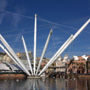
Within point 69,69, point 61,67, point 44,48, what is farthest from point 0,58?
point 44,48

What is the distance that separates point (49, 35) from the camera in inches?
2201

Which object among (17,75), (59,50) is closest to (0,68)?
(17,75)

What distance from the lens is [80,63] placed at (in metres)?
88.1

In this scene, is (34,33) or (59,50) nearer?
(59,50)

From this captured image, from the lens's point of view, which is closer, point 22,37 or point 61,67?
point 22,37

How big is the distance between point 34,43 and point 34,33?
3.33 meters

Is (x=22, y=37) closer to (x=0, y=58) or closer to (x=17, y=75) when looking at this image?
(x=17, y=75)

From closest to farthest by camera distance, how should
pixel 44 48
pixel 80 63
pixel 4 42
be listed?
pixel 4 42 < pixel 44 48 < pixel 80 63

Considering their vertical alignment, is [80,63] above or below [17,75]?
above

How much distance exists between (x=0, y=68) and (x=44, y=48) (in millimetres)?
25319

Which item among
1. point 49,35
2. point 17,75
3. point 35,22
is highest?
point 35,22

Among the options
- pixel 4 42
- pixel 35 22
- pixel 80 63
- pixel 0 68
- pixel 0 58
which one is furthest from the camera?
pixel 0 58

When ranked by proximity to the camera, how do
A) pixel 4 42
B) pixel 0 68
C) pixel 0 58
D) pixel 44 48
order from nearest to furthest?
pixel 4 42
pixel 44 48
pixel 0 68
pixel 0 58

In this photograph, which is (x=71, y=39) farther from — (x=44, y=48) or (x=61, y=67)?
(x=61, y=67)
